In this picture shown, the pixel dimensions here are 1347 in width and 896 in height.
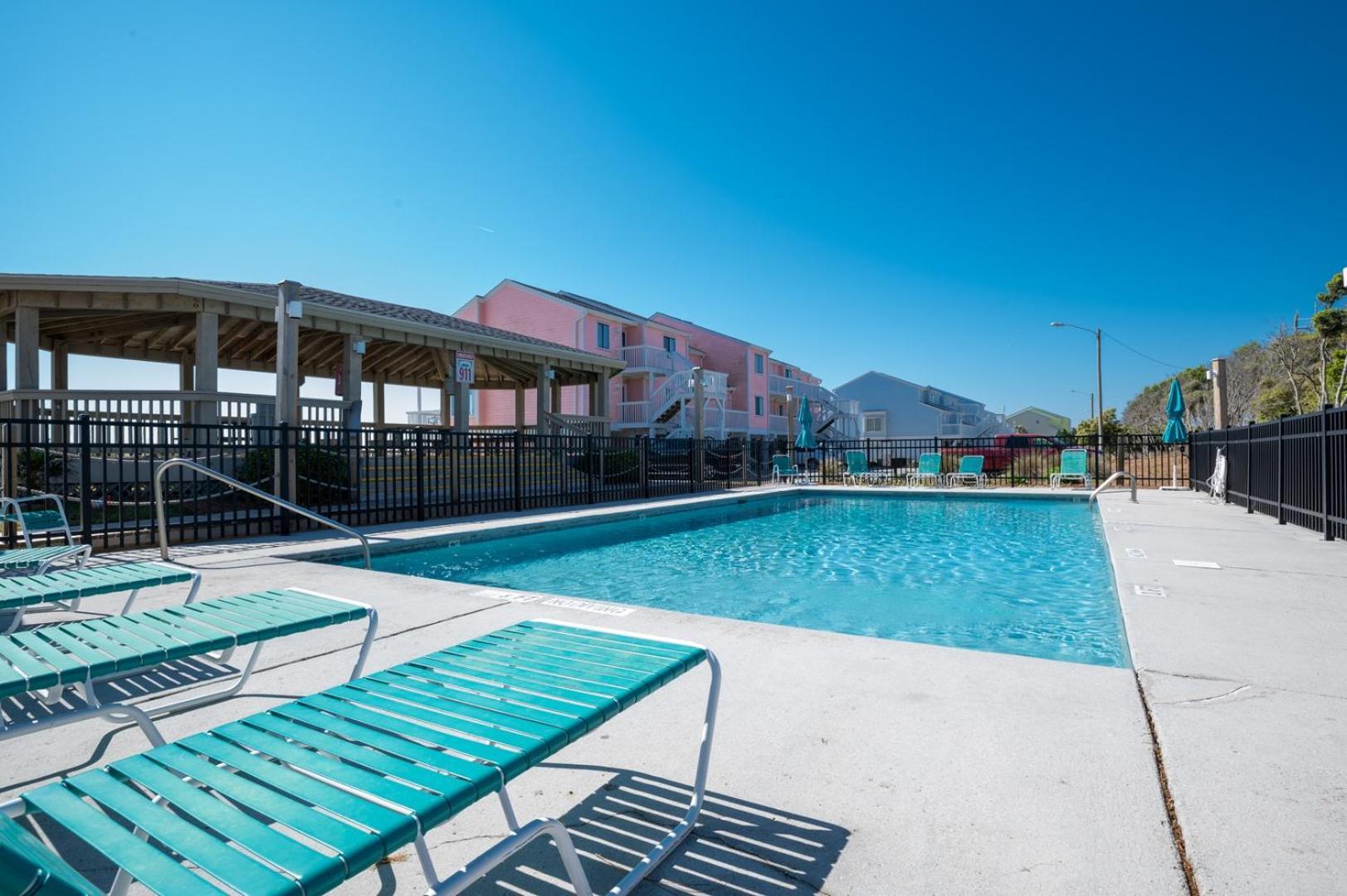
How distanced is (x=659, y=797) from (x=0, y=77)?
51.1 feet

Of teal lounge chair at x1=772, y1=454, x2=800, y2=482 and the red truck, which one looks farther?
teal lounge chair at x1=772, y1=454, x2=800, y2=482

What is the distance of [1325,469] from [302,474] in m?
14.2

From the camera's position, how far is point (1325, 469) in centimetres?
795

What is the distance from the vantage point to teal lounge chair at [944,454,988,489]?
18828 millimetres

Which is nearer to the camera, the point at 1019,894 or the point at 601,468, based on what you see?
the point at 1019,894

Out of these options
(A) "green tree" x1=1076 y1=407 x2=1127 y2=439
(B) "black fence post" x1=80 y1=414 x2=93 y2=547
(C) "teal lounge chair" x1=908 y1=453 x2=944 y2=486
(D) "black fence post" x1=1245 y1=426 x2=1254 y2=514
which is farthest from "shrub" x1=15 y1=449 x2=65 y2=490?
(A) "green tree" x1=1076 y1=407 x2=1127 y2=439

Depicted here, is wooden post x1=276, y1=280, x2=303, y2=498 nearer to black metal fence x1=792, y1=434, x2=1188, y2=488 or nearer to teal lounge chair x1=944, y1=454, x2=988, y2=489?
black metal fence x1=792, y1=434, x2=1188, y2=488

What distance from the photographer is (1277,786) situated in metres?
2.19

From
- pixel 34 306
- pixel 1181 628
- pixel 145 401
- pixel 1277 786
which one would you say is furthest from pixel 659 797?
pixel 34 306

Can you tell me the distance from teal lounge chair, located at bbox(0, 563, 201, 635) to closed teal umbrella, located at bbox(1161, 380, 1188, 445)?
1917cm

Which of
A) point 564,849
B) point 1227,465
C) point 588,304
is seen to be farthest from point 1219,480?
point 588,304

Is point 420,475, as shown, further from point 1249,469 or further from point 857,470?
point 857,470

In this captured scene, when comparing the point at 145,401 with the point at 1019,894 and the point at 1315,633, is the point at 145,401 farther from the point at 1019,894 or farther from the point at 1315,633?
the point at 1315,633

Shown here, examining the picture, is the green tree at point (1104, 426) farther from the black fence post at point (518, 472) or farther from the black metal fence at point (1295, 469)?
the black fence post at point (518, 472)
